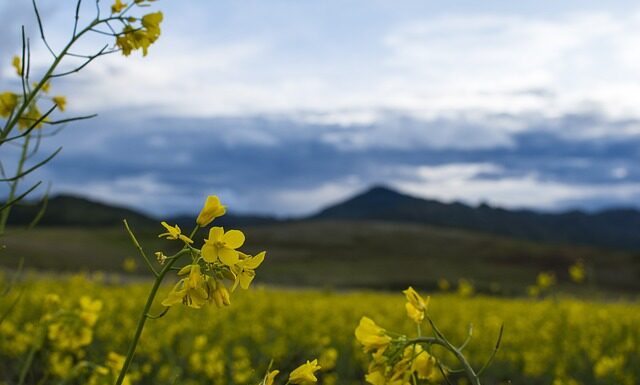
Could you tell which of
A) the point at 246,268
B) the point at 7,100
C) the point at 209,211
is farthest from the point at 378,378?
the point at 7,100

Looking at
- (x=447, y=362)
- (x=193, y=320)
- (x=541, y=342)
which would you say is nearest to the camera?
(x=447, y=362)

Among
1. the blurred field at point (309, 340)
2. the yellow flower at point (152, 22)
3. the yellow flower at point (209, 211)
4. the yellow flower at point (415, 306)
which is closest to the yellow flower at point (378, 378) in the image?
the yellow flower at point (415, 306)

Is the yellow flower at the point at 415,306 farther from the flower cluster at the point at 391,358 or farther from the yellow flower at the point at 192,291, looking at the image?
the yellow flower at the point at 192,291

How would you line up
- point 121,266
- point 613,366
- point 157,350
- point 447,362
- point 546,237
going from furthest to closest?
point 546,237
point 121,266
point 447,362
point 157,350
point 613,366

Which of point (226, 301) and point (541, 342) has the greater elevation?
point (226, 301)

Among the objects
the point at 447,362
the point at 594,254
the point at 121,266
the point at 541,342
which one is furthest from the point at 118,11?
the point at 594,254

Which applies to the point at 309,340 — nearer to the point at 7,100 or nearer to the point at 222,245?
the point at 7,100

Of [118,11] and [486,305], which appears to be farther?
[486,305]

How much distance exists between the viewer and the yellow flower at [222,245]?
1158 mm

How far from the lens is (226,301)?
4.02ft

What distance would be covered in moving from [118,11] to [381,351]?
1114mm

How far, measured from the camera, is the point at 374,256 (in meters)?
46.1

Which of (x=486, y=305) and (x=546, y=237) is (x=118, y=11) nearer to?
(x=486, y=305)

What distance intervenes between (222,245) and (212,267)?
8cm
